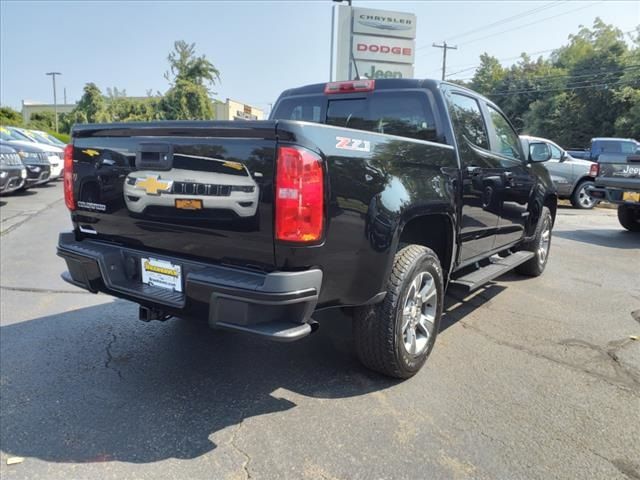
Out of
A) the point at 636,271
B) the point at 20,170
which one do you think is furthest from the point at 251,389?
the point at 20,170

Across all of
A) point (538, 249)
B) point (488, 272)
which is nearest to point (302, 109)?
point (488, 272)

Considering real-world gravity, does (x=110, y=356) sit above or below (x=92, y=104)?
below

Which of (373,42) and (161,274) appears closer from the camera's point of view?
(161,274)

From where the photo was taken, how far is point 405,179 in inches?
117

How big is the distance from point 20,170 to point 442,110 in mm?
10265

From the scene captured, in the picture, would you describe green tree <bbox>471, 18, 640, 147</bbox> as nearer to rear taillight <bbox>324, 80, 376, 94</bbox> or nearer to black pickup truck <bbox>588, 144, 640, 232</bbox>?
black pickup truck <bbox>588, 144, 640, 232</bbox>

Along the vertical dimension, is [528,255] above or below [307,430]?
above

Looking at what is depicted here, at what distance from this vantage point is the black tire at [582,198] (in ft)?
45.7

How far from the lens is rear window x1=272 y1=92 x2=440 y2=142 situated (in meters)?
3.80

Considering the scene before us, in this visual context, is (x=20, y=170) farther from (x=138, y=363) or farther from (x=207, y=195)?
(x=207, y=195)

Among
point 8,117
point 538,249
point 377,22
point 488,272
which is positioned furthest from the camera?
point 8,117

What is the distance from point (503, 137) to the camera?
4848mm

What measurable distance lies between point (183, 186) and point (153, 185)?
0.23 m

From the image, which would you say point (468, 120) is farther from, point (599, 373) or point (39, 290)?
point (39, 290)
